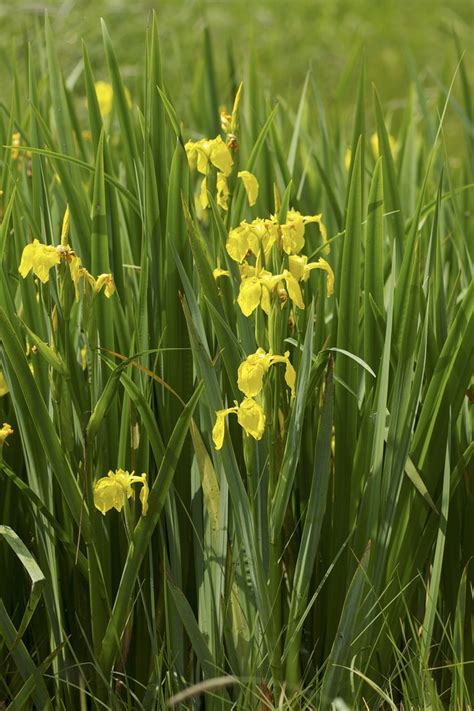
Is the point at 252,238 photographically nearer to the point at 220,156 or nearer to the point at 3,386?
the point at 220,156

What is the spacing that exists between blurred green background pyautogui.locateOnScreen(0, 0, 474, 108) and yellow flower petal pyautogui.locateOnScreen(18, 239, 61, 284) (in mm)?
3967

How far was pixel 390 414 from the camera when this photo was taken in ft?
4.20

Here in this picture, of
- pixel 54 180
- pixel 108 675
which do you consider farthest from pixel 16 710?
pixel 54 180

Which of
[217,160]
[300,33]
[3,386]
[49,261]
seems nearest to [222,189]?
[217,160]

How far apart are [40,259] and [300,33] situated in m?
5.77

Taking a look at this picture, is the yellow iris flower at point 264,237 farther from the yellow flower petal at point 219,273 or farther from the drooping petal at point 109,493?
the drooping petal at point 109,493

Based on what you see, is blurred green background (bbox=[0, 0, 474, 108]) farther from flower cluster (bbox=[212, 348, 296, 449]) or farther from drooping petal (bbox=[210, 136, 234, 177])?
flower cluster (bbox=[212, 348, 296, 449])

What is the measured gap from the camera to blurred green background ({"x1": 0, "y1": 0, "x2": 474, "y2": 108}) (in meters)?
5.52

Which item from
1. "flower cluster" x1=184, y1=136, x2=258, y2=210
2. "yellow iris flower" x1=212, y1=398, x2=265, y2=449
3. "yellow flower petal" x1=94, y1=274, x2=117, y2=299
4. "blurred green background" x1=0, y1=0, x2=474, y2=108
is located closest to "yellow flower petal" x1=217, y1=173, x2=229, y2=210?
"flower cluster" x1=184, y1=136, x2=258, y2=210

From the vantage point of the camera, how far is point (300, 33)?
21.4ft

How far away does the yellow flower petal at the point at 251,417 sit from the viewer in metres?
1.11

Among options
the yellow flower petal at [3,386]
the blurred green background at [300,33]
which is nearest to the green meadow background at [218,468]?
the yellow flower petal at [3,386]

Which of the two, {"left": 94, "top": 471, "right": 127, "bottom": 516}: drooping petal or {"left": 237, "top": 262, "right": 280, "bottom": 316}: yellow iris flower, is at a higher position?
{"left": 237, "top": 262, "right": 280, "bottom": 316}: yellow iris flower

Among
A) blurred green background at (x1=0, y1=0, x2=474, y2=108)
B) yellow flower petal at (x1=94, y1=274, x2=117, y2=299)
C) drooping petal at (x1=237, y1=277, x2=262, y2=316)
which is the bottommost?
drooping petal at (x1=237, y1=277, x2=262, y2=316)
